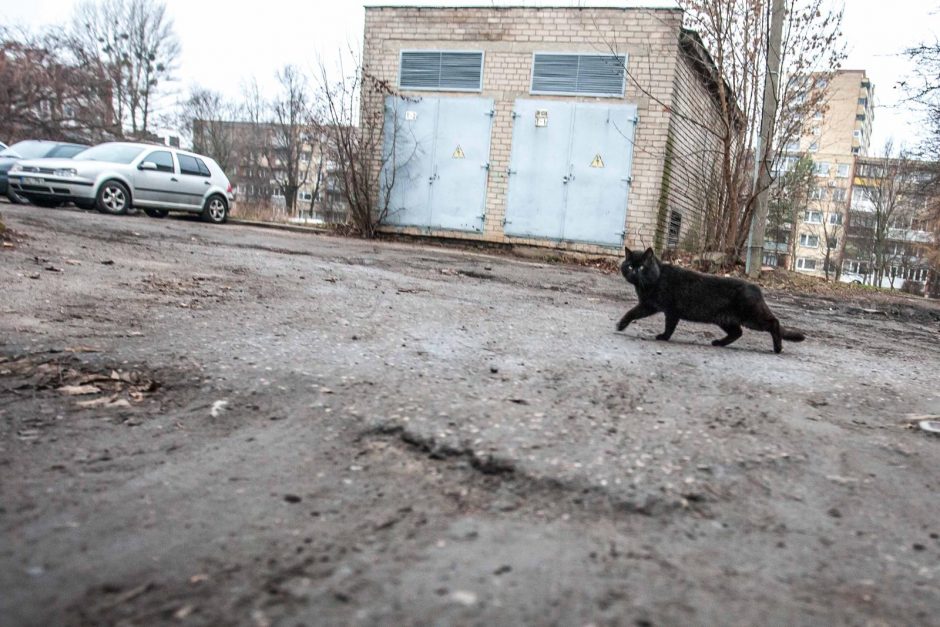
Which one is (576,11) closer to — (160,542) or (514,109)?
(514,109)

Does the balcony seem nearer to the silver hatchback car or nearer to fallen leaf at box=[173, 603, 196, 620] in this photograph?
the silver hatchback car

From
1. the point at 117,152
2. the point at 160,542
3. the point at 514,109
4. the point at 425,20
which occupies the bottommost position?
the point at 160,542

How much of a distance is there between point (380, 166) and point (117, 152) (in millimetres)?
5460

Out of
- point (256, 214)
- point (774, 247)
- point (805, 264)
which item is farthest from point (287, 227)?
point (805, 264)

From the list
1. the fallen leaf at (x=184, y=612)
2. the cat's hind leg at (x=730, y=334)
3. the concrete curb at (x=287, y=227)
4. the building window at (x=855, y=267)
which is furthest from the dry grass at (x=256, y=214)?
the building window at (x=855, y=267)

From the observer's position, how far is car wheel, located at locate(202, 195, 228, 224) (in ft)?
48.5

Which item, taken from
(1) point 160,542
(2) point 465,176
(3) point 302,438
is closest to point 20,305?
(3) point 302,438

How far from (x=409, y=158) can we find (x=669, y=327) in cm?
1047

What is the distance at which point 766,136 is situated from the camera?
1098 cm

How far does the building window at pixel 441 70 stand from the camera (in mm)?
13453

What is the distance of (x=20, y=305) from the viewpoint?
379 centimetres

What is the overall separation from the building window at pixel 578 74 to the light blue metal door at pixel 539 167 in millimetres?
353

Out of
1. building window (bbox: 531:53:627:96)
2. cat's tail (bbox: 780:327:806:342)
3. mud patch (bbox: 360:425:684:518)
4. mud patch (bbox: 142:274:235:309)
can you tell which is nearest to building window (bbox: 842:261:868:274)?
building window (bbox: 531:53:627:96)

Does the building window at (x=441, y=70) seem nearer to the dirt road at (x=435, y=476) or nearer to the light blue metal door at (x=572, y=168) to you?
the light blue metal door at (x=572, y=168)
